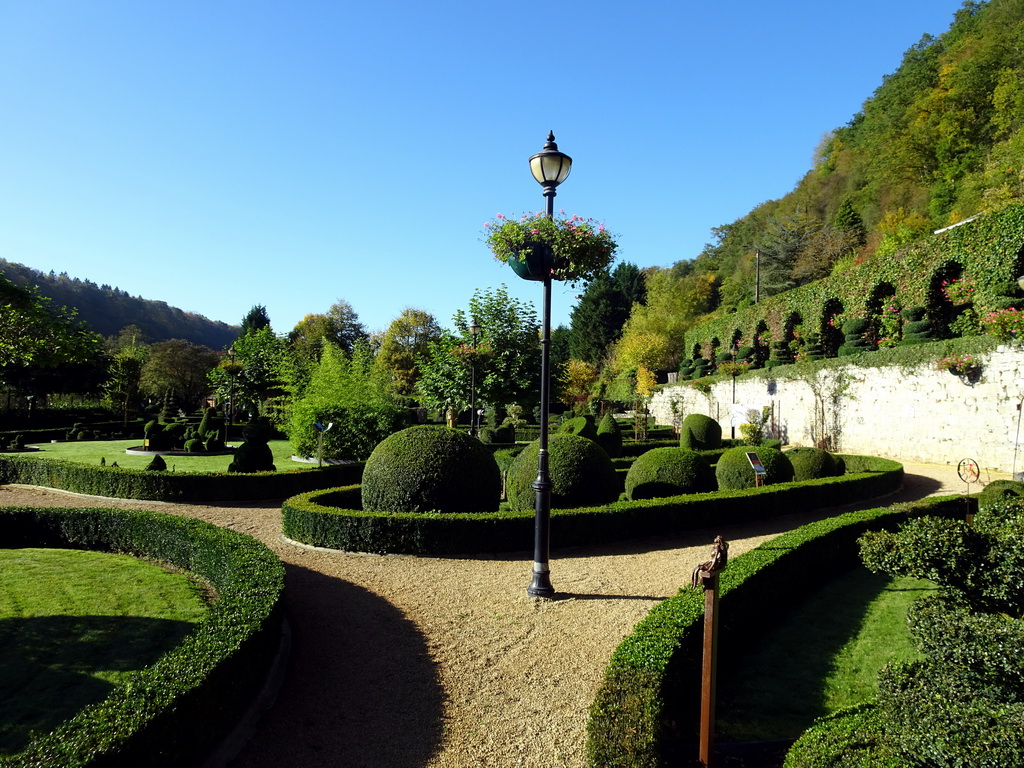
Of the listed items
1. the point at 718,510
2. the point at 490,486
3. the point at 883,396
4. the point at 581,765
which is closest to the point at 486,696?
the point at 581,765

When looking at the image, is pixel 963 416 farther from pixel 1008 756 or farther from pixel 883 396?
pixel 1008 756

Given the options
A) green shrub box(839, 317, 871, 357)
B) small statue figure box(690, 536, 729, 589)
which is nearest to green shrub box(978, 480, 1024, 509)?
small statue figure box(690, 536, 729, 589)

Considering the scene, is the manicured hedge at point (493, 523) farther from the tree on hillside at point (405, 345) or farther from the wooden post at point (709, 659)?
the tree on hillside at point (405, 345)

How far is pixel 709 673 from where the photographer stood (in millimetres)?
3371

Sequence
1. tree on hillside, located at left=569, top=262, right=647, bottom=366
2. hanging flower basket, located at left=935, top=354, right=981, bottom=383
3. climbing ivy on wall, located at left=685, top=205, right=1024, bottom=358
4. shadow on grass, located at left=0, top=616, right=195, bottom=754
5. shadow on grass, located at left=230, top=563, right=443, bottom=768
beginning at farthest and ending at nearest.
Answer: tree on hillside, located at left=569, top=262, right=647, bottom=366
climbing ivy on wall, located at left=685, top=205, right=1024, bottom=358
hanging flower basket, located at left=935, top=354, right=981, bottom=383
shadow on grass, located at left=0, top=616, right=195, bottom=754
shadow on grass, located at left=230, top=563, right=443, bottom=768

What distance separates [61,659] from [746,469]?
11.1 metres

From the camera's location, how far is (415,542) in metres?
8.17

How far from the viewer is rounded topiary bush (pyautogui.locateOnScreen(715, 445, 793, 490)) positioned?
1216 cm

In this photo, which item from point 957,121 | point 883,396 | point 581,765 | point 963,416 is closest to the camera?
point 581,765

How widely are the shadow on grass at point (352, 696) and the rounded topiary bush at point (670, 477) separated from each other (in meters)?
5.93

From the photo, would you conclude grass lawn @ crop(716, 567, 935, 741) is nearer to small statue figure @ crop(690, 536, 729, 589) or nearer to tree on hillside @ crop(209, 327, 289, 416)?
small statue figure @ crop(690, 536, 729, 589)

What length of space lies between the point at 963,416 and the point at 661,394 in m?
18.7

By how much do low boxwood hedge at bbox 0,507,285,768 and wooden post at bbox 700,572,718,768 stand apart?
9.26 ft

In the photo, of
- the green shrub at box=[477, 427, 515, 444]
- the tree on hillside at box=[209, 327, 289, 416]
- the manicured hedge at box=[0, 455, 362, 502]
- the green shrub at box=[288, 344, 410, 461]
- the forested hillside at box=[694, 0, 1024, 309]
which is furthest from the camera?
the tree on hillside at box=[209, 327, 289, 416]
